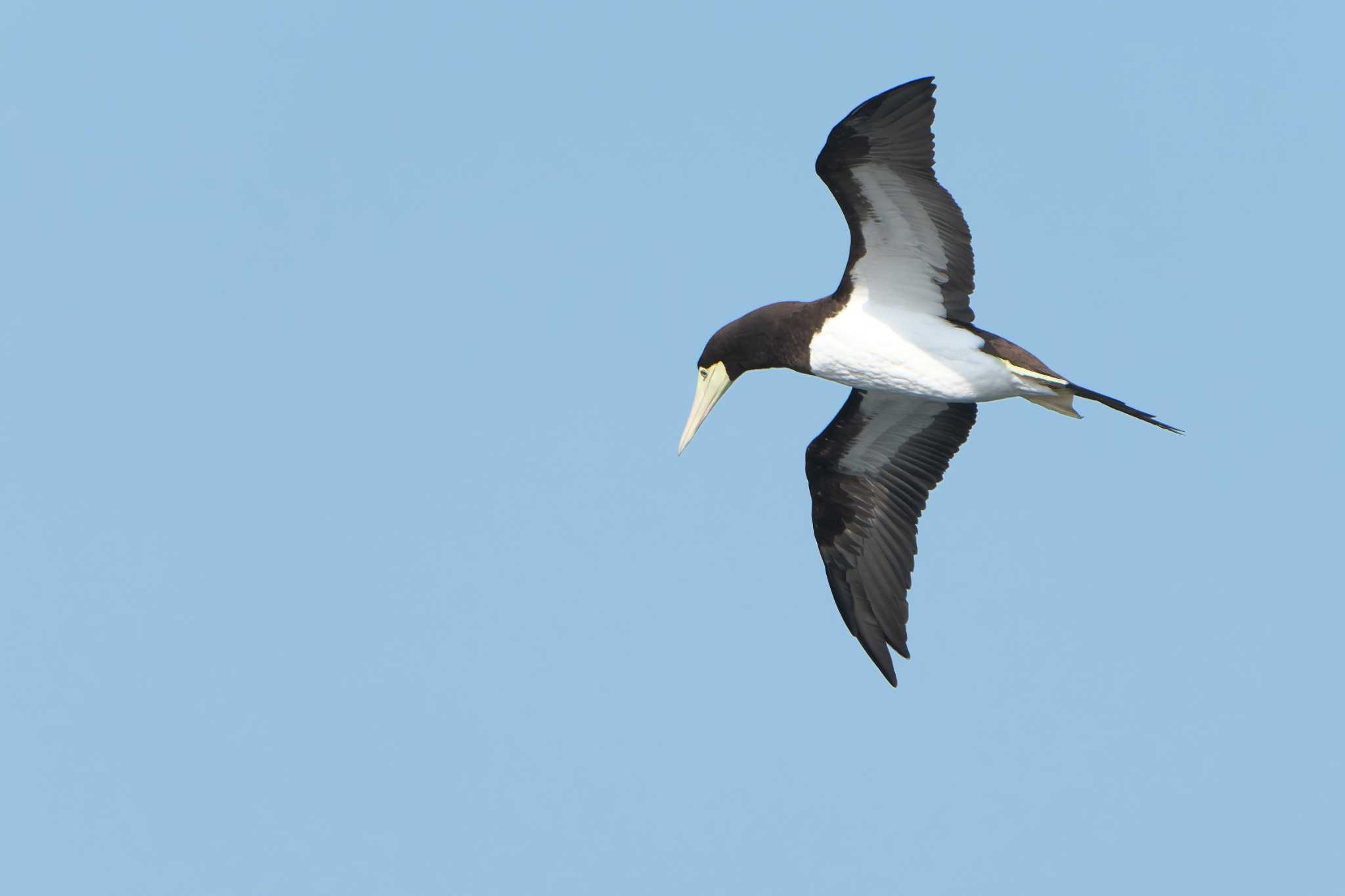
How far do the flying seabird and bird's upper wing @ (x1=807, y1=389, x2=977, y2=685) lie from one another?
1cm

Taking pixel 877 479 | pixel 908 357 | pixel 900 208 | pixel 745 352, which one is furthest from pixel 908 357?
pixel 877 479

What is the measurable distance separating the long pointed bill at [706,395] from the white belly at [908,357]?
1.18 metres

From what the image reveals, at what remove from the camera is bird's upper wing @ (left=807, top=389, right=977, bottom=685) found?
14.2 meters

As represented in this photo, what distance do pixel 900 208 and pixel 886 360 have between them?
3.50ft

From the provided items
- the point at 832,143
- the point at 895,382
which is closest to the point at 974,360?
the point at 895,382

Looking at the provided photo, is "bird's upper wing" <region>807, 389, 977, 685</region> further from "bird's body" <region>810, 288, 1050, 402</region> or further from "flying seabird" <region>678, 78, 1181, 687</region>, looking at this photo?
"bird's body" <region>810, 288, 1050, 402</region>

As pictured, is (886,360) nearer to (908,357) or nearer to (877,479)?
(908,357)

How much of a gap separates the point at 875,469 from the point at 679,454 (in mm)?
1572

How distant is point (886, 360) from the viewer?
12891mm

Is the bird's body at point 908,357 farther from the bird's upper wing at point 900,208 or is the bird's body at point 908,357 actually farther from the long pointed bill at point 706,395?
the long pointed bill at point 706,395

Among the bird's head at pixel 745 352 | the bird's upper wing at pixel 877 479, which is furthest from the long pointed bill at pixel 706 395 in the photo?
the bird's upper wing at pixel 877 479

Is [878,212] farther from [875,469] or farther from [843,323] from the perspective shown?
[875,469]

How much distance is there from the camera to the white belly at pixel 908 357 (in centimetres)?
1278

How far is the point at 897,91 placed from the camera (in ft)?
38.8
